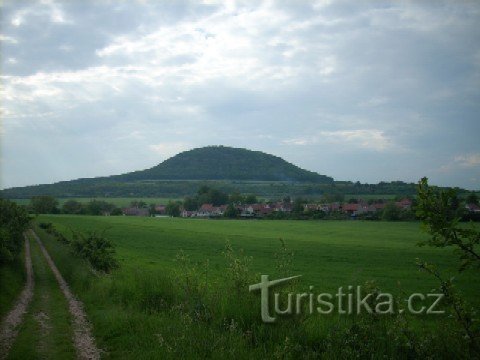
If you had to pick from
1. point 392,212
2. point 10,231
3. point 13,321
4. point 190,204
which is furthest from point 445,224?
point 190,204

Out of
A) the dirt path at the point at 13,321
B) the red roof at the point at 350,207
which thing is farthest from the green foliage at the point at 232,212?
the dirt path at the point at 13,321

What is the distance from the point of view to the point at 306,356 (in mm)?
7859

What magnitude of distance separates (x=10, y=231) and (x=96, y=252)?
400 inches

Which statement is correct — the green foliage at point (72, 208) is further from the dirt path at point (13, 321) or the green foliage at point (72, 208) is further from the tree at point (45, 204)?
the dirt path at point (13, 321)

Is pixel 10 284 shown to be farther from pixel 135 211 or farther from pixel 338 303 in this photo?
pixel 135 211

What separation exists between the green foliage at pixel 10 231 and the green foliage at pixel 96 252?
3744 millimetres

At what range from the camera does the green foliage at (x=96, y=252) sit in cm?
2238

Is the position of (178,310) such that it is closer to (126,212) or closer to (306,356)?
(306,356)

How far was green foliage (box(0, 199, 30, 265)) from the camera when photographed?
69.6ft

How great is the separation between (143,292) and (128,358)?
16.6 feet

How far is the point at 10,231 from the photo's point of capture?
28203 millimetres

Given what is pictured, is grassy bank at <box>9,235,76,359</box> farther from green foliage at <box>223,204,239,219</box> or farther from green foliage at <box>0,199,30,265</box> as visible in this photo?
green foliage at <box>223,204,239,219</box>

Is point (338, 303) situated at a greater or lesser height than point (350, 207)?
greater

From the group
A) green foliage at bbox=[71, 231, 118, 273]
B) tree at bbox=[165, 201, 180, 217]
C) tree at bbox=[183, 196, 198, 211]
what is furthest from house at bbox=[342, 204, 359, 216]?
green foliage at bbox=[71, 231, 118, 273]
